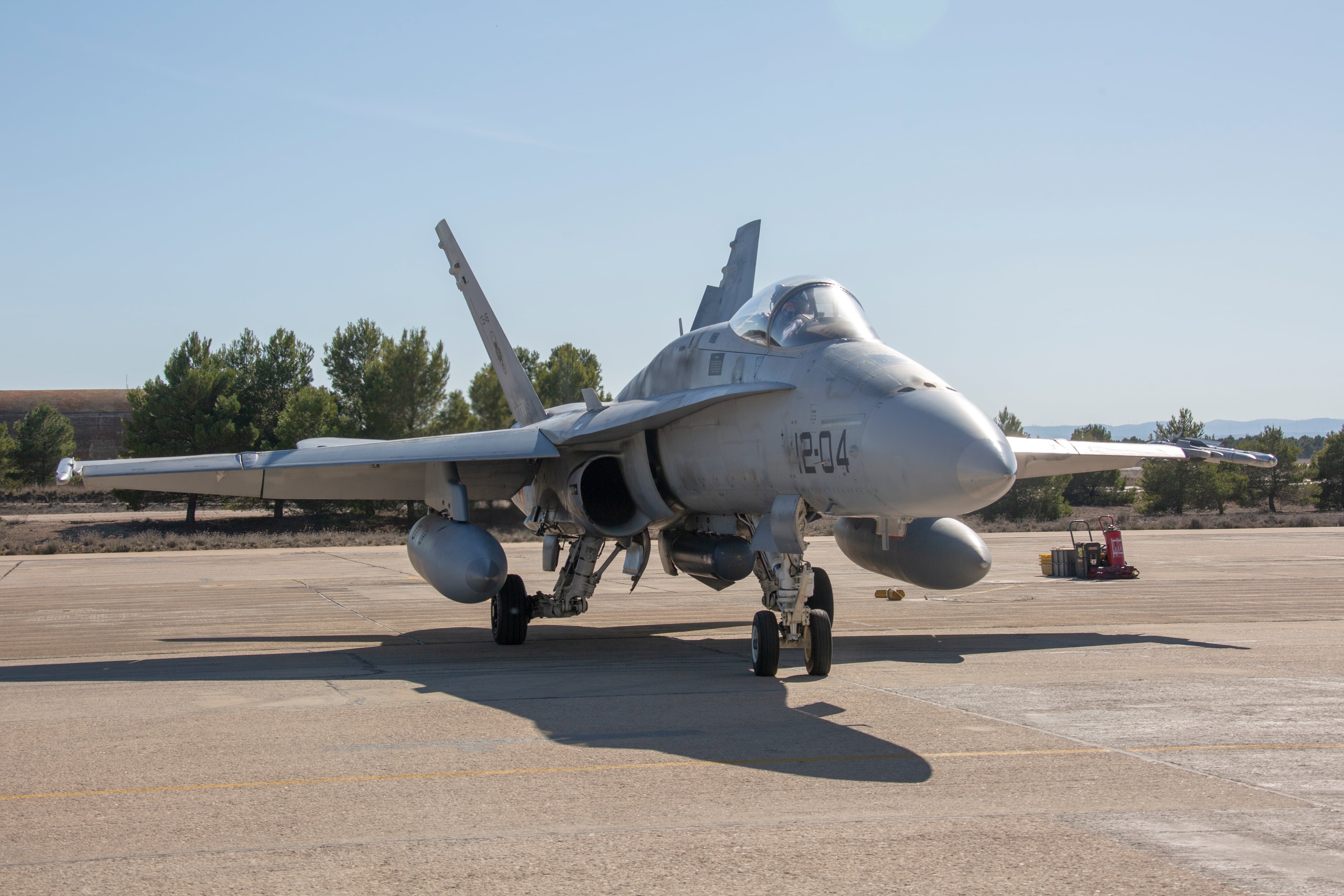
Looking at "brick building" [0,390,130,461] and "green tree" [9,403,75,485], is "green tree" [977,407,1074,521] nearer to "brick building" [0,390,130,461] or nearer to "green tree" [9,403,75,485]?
"green tree" [9,403,75,485]

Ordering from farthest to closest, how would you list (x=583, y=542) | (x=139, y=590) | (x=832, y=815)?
(x=139, y=590) < (x=583, y=542) < (x=832, y=815)

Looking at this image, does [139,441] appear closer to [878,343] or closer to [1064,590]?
[1064,590]

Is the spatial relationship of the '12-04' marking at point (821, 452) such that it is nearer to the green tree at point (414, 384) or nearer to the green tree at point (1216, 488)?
the green tree at point (414, 384)

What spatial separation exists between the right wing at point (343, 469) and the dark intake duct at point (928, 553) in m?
3.50

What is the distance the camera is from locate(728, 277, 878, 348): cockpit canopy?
9008 mm

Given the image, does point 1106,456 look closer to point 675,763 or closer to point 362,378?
point 675,763

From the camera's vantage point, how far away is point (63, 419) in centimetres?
7144

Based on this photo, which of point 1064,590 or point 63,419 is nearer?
point 1064,590

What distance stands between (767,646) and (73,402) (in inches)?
3831

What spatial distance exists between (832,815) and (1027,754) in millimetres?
1796

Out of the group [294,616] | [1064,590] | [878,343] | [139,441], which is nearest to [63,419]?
[139,441]

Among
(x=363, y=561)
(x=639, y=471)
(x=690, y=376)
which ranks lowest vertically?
(x=363, y=561)

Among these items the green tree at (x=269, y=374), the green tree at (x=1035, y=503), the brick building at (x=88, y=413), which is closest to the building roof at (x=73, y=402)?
the brick building at (x=88, y=413)

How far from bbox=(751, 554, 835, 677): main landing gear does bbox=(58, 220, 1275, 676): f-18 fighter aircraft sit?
19mm
